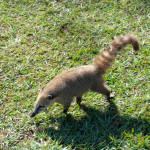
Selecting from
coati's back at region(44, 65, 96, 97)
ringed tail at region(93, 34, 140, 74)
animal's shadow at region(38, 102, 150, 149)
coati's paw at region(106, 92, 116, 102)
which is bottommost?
animal's shadow at region(38, 102, 150, 149)

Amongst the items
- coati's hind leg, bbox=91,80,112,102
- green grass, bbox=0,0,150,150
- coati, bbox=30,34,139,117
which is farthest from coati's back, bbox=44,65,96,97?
green grass, bbox=0,0,150,150

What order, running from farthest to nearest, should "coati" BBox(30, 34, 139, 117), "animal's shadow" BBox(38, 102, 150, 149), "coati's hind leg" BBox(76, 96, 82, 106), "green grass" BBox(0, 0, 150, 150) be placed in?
1. "coati's hind leg" BBox(76, 96, 82, 106)
2. "coati" BBox(30, 34, 139, 117)
3. "green grass" BBox(0, 0, 150, 150)
4. "animal's shadow" BBox(38, 102, 150, 149)

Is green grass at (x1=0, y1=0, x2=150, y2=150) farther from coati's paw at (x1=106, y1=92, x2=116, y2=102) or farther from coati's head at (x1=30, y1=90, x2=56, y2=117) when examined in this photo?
coati's head at (x1=30, y1=90, x2=56, y2=117)

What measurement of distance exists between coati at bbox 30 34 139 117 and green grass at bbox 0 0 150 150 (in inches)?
13.6

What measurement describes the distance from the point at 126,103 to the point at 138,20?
260 cm

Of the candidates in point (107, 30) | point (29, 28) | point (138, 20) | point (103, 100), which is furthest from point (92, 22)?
point (103, 100)

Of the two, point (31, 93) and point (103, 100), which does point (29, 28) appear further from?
point (103, 100)

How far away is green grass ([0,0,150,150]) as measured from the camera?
354 cm

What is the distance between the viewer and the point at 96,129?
360 centimetres

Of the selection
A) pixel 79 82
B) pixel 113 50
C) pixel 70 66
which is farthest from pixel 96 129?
pixel 70 66

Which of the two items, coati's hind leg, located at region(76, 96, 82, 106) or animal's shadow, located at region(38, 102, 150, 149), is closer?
animal's shadow, located at region(38, 102, 150, 149)

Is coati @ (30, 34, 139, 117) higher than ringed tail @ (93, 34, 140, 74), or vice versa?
ringed tail @ (93, 34, 140, 74)

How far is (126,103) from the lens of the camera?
3.87m

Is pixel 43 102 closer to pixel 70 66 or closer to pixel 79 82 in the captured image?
pixel 79 82
